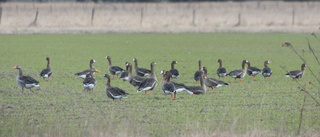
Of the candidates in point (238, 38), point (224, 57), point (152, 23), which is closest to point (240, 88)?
point (224, 57)

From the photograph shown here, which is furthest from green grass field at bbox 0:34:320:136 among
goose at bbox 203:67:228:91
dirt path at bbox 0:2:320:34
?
dirt path at bbox 0:2:320:34

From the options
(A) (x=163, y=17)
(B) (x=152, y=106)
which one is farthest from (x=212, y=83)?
(A) (x=163, y=17)

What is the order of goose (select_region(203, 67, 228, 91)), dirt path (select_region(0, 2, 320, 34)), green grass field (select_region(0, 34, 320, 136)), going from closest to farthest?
green grass field (select_region(0, 34, 320, 136)) < goose (select_region(203, 67, 228, 91)) < dirt path (select_region(0, 2, 320, 34))

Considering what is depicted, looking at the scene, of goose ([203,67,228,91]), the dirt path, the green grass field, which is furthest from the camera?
the dirt path

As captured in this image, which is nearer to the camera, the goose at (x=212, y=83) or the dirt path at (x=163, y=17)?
the goose at (x=212, y=83)

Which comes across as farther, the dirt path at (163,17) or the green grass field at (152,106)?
the dirt path at (163,17)

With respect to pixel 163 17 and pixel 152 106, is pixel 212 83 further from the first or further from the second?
pixel 163 17

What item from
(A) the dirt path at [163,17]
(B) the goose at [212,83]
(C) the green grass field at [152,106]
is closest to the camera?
(C) the green grass field at [152,106]

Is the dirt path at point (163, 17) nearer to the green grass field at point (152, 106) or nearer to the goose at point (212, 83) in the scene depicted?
the green grass field at point (152, 106)

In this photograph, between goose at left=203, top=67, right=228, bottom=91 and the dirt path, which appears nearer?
goose at left=203, top=67, right=228, bottom=91

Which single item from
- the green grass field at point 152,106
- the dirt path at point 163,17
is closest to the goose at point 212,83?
the green grass field at point 152,106

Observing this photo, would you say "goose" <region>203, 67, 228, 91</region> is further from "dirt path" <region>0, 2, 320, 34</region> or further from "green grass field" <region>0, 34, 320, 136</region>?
"dirt path" <region>0, 2, 320, 34</region>

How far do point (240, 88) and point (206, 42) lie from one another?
22.1 m

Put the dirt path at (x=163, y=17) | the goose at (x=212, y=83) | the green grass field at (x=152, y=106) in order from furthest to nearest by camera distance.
Result: the dirt path at (x=163, y=17) → the goose at (x=212, y=83) → the green grass field at (x=152, y=106)
